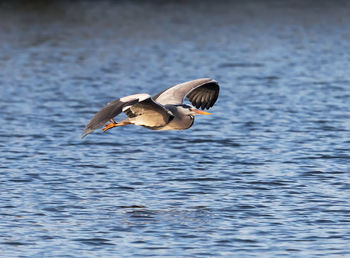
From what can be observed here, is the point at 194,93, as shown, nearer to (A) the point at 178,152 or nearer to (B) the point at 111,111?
(A) the point at 178,152

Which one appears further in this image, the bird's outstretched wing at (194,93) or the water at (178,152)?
the bird's outstretched wing at (194,93)

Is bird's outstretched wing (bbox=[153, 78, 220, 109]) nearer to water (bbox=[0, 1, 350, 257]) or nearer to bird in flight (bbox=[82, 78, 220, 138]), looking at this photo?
bird in flight (bbox=[82, 78, 220, 138])

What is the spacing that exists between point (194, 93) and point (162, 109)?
2.22 m

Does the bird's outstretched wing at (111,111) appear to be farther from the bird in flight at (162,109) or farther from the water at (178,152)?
the water at (178,152)

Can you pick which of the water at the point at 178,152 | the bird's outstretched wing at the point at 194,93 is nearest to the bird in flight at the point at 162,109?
the bird's outstretched wing at the point at 194,93

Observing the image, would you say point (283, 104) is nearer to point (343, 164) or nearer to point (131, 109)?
point (343, 164)

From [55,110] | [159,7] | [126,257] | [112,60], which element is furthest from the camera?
[159,7]

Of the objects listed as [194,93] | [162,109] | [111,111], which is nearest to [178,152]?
[194,93]

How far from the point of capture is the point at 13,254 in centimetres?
1185

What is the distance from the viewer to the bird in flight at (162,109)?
41.5 ft

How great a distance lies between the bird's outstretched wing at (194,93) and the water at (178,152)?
1.41 metres

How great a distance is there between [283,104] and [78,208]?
35.8ft

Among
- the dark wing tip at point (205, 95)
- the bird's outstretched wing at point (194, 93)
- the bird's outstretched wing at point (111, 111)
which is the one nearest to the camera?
the bird's outstretched wing at point (111, 111)

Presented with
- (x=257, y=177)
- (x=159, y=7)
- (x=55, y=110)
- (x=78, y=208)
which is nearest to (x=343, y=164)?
(x=257, y=177)
